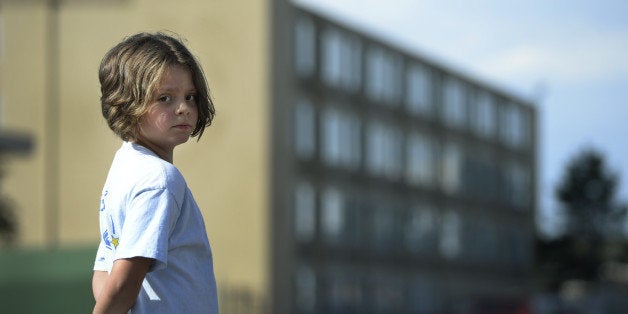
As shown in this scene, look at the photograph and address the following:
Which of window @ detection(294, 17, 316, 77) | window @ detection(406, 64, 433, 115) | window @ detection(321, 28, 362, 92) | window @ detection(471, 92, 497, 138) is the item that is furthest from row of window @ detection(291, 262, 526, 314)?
window @ detection(471, 92, 497, 138)

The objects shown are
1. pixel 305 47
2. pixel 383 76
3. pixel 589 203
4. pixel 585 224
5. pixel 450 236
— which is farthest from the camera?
pixel 589 203

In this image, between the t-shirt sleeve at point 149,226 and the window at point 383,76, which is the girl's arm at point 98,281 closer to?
the t-shirt sleeve at point 149,226

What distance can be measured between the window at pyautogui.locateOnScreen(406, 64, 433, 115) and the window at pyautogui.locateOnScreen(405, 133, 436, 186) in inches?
53.5

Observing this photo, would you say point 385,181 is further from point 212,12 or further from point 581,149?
point 581,149

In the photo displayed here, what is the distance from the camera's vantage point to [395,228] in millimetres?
59281

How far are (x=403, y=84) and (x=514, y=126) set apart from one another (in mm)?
18130

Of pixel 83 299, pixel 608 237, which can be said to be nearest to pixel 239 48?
pixel 83 299

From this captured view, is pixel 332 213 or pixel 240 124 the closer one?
pixel 240 124

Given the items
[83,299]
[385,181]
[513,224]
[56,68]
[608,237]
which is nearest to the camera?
[83,299]

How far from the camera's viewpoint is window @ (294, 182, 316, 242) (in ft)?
163

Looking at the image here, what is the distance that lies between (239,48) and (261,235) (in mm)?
6951

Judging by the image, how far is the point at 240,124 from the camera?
48.1 metres

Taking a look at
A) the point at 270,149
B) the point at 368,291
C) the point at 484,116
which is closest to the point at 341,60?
the point at 270,149

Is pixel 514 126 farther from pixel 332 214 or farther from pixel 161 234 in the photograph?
pixel 161 234
